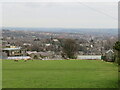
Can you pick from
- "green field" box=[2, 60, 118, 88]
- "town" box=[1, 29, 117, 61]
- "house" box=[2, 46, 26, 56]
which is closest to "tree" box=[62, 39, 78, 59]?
"town" box=[1, 29, 117, 61]

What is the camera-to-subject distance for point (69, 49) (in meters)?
19.2

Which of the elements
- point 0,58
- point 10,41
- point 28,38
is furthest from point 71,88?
point 28,38

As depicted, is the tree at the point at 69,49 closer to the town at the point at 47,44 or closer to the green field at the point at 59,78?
the town at the point at 47,44

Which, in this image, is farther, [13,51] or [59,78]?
[13,51]

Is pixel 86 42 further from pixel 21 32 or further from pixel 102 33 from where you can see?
pixel 21 32

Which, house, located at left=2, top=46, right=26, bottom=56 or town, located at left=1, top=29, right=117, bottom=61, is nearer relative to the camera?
house, located at left=2, top=46, right=26, bottom=56

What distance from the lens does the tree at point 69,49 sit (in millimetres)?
18981

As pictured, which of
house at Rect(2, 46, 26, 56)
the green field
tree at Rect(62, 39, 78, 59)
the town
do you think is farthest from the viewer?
tree at Rect(62, 39, 78, 59)

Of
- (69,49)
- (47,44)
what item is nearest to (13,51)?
(69,49)

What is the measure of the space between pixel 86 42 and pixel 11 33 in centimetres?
782

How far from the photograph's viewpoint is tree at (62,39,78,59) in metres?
19.0

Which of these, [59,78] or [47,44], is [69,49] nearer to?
[47,44]

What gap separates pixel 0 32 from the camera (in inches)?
906

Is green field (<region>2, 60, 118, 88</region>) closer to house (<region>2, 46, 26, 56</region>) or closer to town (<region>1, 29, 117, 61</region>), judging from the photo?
town (<region>1, 29, 117, 61</region>)
